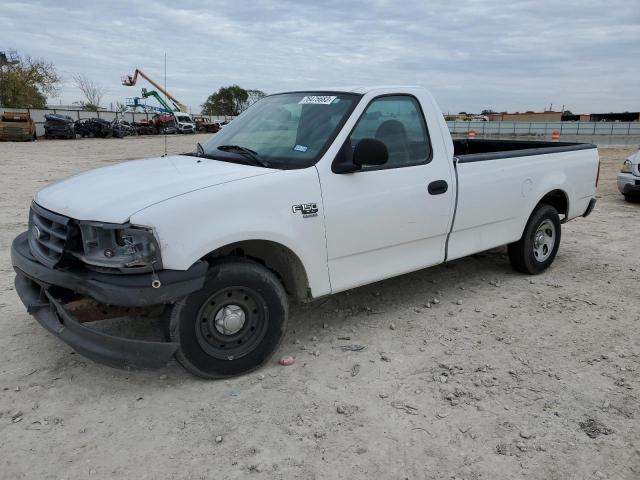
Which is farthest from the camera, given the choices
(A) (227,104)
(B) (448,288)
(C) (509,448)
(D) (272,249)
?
(A) (227,104)

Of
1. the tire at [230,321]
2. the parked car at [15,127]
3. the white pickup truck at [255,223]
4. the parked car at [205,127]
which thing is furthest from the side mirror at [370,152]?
the parked car at [205,127]

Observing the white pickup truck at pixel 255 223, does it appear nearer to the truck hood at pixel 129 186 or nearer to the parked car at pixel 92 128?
the truck hood at pixel 129 186

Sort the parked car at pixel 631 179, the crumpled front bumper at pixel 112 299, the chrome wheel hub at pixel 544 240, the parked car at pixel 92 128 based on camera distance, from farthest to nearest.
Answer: the parked car at pixel 92 128, the parked car at pixel 631 179, the chrome wheel hub at pixel 544 240, the crumpled front bumper at pixel 112 299

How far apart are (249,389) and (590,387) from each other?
222 cm

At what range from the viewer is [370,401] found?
3.34 meters

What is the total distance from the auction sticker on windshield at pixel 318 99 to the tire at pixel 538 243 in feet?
8.58

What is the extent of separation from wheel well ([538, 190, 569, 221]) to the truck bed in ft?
1.53

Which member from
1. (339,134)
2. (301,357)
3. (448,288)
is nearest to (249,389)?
(301,357)

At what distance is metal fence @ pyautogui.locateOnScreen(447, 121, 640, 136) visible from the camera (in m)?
34.9

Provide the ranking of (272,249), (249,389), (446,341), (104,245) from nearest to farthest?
(104,245) < (249,389) < (272,249) < (446,341)

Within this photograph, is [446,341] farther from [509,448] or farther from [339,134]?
[339,134]

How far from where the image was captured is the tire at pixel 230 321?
3297 millimetres

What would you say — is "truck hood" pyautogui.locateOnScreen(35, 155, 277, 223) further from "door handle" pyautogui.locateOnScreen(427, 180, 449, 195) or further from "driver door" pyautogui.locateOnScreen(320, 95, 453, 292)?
"door handle" pyautogui.locateOnScreen(427, 180, 449, 195)

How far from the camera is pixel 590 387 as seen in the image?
3.51m
